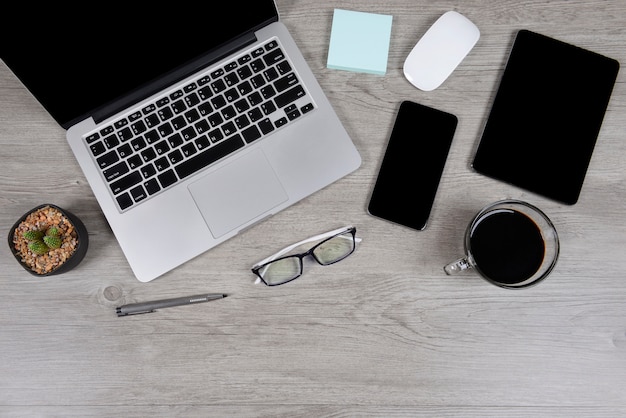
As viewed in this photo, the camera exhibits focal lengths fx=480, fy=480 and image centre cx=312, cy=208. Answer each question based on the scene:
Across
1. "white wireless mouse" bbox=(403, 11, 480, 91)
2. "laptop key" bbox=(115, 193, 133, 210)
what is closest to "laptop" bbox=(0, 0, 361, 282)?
"laptop key" bbox=(115, 193, 133, 210)

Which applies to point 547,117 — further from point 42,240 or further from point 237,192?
point 42,240

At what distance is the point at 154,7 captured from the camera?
0.65 m

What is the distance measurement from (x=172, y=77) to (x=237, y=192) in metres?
0.21

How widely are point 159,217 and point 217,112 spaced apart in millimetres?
191

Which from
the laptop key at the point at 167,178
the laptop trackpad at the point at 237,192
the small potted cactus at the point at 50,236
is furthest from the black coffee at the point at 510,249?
the small potted cactus at the point at 50,236

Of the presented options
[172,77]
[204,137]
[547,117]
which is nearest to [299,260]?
[204,137]

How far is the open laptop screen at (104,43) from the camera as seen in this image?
602 mm

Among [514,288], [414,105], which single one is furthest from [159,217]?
[514,288]

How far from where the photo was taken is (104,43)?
0.67m

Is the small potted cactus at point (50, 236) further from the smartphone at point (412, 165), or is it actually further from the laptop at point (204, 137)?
the smartphone at point (412, 165)

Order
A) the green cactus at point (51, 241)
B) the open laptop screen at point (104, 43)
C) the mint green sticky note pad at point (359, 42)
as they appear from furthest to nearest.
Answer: the mint green sticky note pad at point (359, 42)
the green cactus at point (51, 241)
the open laptop screen at point (104, 43)

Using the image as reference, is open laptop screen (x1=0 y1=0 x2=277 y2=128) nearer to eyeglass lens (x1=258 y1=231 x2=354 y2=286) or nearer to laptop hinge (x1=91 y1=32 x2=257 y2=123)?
laptop hinge (x1=91 y1=32 x2=257 y2=123)

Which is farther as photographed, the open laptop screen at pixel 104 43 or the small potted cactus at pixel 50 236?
the small potted cactus at pixel 50 236

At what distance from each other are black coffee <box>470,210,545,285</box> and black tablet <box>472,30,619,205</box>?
0.08 metres
